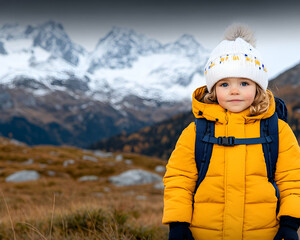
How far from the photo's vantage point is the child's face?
2479 millimetres

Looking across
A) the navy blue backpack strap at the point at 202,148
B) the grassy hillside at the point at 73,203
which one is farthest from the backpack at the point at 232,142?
the grassy hillside at the point at 73,203

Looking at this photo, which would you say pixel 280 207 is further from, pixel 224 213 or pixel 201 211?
pixel 201 211

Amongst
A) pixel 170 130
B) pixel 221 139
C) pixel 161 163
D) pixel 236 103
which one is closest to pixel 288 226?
pixel 221 139

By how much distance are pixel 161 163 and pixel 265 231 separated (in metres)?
47.7

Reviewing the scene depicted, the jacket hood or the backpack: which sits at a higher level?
the jacket hood

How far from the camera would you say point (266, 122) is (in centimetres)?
241

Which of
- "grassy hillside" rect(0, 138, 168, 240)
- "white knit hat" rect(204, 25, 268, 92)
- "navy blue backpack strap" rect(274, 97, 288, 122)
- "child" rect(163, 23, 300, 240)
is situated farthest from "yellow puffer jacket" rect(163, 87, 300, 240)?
"grassy hillside" rect(0, 138, 168, 240)

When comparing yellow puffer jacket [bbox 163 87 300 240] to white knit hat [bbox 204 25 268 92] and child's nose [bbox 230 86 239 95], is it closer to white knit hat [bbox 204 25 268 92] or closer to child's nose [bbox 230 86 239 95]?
child's nose [bbox 230 86 239 95]

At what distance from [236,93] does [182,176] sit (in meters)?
0.93

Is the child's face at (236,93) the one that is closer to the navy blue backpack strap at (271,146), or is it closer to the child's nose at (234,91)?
the child's nose at (234,91)

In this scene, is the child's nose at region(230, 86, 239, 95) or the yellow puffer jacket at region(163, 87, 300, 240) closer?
the yellow puffer jacket at region(163, 87, 300, 240)

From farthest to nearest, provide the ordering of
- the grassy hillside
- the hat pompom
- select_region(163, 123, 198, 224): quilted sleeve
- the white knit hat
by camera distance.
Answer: the grassy hillside → the hat pompom → the white knit hat → select_region(163, 123, 198, 224): quilted sleeve

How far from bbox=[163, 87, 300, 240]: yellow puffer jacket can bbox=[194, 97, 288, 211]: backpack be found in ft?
0.14

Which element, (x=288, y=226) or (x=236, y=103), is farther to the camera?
(x=236, y=103)
